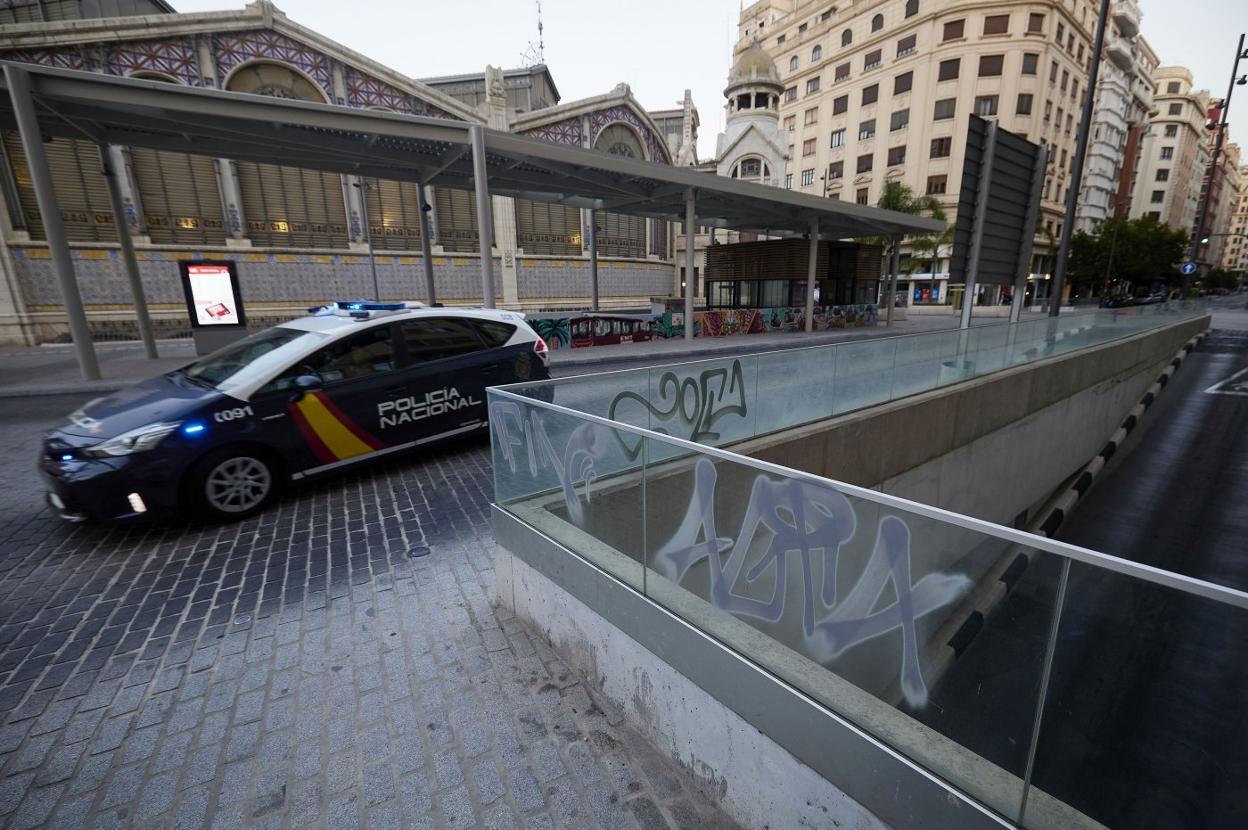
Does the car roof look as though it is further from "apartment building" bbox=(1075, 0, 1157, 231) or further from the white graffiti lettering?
"apartment building" bbox=(1075, 0, 1157, 231)

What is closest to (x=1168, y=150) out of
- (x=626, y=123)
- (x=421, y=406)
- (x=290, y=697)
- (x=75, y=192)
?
(x=626, y=123)

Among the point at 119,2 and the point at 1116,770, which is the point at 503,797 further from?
A: the point at 119,2

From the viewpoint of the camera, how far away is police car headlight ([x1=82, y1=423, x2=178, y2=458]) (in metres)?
4.22

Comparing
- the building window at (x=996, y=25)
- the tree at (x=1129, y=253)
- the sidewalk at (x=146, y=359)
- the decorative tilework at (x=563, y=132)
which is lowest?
the sidewalk at (x=146, y=359)

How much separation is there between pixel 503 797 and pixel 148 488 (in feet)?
13.1

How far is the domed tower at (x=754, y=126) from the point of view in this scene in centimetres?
5450

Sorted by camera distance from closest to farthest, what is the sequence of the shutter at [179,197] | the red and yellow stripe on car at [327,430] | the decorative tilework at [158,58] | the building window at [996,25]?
the red and yellow stripe on car at [327,430] < the decorative tilework at [158,58] < the shutter at [179,197] < the building window at [996,25]

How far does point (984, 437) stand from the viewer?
10.1m

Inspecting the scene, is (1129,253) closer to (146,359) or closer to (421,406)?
(421,406)

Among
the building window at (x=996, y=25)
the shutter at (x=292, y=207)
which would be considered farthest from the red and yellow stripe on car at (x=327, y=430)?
the building window at (x=996, y=25)

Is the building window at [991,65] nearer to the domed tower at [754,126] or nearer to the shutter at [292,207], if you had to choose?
the domed tower at [754,126]

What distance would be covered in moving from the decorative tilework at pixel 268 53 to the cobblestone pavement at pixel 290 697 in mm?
26097

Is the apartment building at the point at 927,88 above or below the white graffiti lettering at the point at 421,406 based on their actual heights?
above

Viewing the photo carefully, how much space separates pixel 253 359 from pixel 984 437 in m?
11.7
